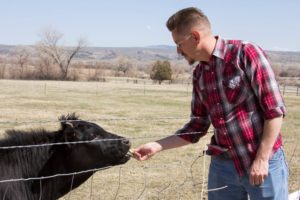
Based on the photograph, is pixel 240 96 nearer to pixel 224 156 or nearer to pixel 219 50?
pixel 219 50

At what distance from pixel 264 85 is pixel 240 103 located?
0.21 m

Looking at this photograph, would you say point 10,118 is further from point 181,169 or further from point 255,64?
point 255,64

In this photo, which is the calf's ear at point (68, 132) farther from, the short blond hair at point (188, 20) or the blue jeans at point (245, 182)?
the short blond hair at point (188, 20)

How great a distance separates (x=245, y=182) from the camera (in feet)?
9.79

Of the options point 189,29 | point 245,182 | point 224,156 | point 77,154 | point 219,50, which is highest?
point 189,29

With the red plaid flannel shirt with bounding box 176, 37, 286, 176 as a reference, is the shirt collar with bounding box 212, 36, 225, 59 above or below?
above

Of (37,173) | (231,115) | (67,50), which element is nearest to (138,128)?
(37,173)

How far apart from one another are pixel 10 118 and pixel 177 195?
1438cm

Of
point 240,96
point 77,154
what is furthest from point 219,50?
point 77,154

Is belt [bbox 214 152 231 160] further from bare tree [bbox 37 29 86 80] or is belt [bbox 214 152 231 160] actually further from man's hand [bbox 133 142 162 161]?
bare tree [bbox 37 29 86 80]

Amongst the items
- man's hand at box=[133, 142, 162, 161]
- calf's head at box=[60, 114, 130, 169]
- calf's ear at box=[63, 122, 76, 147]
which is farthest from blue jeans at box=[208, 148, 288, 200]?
calf's ear at box=[63, 122, 76, 147]

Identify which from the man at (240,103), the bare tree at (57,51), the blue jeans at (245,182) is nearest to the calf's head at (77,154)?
the blue jeans at (245,182)

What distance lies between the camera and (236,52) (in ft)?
9.42

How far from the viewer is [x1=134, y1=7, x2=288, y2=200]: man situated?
276 cm
